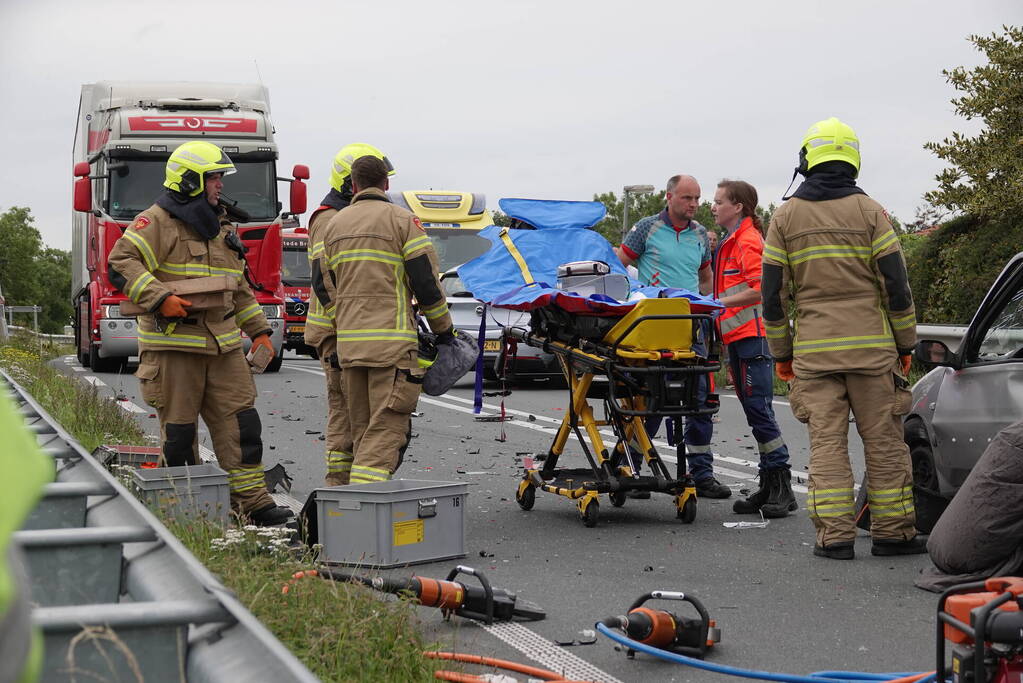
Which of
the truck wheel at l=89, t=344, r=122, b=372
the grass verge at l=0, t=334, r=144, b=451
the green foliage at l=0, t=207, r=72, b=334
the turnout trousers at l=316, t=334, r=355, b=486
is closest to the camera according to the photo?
the turnout trousers at l=316, t=334, r=355, b=486

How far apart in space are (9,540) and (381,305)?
19.7 ft

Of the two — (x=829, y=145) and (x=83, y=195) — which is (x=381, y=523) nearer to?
(x=829, y=145)

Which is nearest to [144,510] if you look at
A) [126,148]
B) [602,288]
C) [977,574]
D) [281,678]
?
[281,678]

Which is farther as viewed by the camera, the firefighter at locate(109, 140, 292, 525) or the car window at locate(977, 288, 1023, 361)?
the firefighter at locate(109, 140, 292, 525)

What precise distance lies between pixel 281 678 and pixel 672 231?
297 inches

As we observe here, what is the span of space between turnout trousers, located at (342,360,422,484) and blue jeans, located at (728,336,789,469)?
2.30 meters

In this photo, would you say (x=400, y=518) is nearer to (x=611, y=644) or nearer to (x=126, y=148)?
(x=611, y=644)

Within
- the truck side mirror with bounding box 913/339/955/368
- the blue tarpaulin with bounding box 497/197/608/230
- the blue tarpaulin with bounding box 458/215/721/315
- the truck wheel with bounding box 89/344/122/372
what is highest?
the blue tarpaulin with bounding box 497/197/608/230

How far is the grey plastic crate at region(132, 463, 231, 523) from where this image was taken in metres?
6.51

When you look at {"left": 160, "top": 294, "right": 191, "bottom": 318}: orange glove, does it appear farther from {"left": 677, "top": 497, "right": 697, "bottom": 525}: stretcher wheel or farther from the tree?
the tree

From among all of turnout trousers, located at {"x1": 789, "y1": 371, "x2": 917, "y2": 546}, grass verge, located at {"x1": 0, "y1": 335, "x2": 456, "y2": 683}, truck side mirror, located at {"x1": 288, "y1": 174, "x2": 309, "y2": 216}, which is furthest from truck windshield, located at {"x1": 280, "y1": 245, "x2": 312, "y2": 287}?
grass verge, located at {"x1": 0, "y1": 335, "x2": 456, "y2": 683}

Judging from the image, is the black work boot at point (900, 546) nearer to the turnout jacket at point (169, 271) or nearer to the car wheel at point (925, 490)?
the car wheel at point (925, 490)

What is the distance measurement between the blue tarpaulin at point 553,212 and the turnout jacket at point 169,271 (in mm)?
2047

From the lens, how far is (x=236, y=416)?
7672 millimetres
